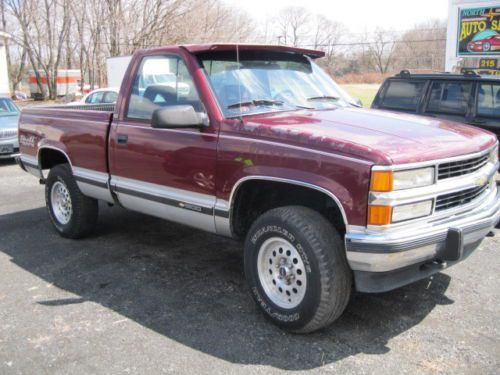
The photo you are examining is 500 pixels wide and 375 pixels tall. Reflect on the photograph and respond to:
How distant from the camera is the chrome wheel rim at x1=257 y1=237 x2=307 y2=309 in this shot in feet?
11.9

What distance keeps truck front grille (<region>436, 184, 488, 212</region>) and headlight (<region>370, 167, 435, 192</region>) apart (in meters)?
0.19

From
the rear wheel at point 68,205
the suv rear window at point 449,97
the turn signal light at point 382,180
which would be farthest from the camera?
the suv rear window at point 449,97

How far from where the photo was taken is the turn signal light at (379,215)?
123 inches

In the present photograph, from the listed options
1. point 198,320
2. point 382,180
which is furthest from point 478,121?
point 198,320

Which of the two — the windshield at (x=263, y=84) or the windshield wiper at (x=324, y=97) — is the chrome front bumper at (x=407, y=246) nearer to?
the windshield at (x=263, y=84)

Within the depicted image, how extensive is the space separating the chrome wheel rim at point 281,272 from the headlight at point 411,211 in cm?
72

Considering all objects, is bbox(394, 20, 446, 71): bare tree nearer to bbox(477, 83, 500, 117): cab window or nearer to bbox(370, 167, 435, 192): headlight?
bbox(477, 83, 500, 117): cab window

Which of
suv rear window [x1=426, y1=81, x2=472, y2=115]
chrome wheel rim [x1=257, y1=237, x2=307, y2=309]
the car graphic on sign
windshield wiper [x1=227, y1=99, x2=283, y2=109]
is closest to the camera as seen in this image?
chrome wheel rim [x1=257, y1=237, x2=307, y2=309]

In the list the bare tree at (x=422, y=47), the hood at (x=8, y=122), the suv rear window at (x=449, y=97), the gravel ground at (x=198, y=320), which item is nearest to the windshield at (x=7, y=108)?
the hood at (x=8, y=122)

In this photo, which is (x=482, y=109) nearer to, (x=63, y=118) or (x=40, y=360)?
(x=63, y=118)

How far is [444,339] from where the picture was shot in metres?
3.61

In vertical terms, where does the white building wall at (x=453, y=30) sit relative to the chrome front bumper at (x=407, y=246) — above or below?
above

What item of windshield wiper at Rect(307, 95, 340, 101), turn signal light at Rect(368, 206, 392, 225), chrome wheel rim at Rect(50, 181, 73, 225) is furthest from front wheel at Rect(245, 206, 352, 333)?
chrome wheel rim at Rect(50, 181, 73, 225)

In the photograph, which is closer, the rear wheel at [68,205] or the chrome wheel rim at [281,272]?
the chrome wheel rim at [281,272]
